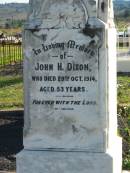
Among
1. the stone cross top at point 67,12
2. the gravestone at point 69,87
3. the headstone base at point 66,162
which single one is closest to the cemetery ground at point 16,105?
the headstone base at point 66,162

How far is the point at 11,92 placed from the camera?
14.0 m

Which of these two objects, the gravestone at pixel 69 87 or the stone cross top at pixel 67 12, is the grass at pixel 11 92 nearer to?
the gravestone at pixel 69 87

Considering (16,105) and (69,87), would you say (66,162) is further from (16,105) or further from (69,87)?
(16,105)

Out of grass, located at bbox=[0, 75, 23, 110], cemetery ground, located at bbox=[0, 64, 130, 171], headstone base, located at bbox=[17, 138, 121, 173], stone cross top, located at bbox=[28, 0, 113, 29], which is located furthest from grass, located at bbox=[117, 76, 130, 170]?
stone cross top, located at bbox=[28, 0, 113, 29]

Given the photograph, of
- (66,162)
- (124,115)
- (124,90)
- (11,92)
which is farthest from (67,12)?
(11,92)

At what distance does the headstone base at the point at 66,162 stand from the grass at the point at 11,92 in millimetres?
5485

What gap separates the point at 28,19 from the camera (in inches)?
243

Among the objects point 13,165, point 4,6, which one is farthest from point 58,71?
point 4,6

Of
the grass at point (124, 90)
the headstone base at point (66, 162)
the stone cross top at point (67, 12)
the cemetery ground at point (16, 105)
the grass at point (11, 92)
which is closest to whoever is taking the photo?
the stone cross top at point (67, 12)

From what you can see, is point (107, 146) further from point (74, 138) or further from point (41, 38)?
point (41, 38)

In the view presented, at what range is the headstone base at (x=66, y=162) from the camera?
6094 millimetres

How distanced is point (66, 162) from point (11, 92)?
7.91m

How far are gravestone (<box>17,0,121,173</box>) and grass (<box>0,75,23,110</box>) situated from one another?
5563 millimetres

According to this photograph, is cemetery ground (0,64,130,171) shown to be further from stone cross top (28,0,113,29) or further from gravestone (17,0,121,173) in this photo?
stone cross top (28,0,113,29)
